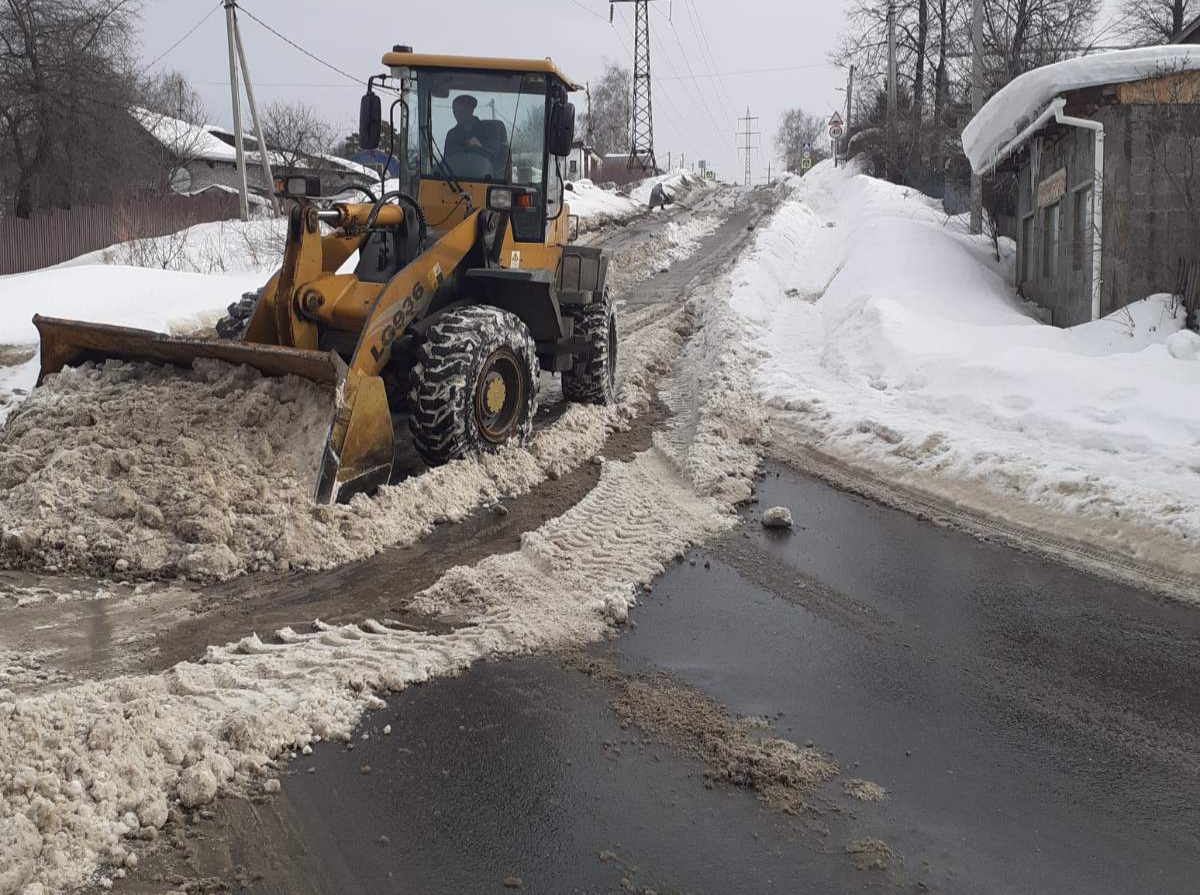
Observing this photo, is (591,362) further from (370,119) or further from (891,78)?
(891,78)

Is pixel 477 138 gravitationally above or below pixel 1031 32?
below

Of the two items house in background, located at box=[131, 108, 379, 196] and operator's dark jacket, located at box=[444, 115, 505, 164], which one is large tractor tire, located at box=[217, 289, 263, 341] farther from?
house in background, located at box=[131, 108, 379, 196]

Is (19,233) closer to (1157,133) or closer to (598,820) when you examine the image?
(1157,133)

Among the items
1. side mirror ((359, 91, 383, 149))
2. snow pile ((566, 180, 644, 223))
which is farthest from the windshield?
snow pile ((566, 180, 644, 223))

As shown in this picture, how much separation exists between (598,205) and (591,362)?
25928 millimetres

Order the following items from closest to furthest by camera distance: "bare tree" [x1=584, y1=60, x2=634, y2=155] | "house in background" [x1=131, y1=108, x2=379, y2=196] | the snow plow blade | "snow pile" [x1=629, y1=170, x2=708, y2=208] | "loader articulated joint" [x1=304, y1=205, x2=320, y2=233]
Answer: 1. the snow plow blade
2. "loader articulated joint" [x1=304, y1=205, x2=320, y2=233]
3. "snow pile" [x1=629, y1=170, x2=708, y2=208]
4. "house in background" [x1=131, y1=108, x2=379, y2=196]
5. "bare tree" [x1=584, y1=60, x2=634, y2=155]

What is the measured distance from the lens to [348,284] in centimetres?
734

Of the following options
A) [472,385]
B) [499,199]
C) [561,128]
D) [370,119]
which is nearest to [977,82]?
[561,128]

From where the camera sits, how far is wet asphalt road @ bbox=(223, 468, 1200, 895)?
3.15m

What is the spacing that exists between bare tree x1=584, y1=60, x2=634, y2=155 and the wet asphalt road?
85.0 m

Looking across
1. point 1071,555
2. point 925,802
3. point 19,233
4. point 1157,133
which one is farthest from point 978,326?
point 19,233

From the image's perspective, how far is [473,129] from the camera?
844 centimetres

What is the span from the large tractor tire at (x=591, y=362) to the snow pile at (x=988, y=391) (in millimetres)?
1877

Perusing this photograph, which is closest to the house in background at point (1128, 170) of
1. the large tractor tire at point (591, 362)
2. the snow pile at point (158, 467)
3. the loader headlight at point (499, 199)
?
the large tractor tire at point (591, 362)
